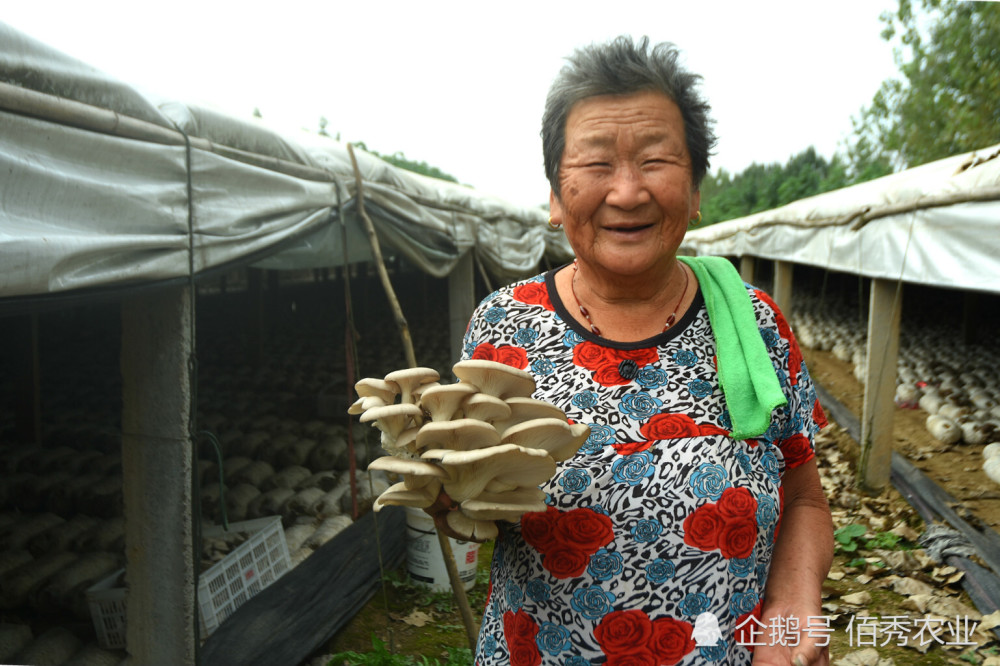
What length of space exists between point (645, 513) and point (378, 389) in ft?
1.89

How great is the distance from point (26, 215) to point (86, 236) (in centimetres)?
19

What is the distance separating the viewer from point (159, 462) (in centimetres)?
291

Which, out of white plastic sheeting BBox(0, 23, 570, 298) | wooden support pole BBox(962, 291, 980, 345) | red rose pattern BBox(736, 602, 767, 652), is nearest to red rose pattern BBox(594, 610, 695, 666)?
red rose pattern BBox(736, 602, 767, 652)

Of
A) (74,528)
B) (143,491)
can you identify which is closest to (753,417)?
(143,491)

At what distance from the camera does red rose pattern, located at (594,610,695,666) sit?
1.28 metres

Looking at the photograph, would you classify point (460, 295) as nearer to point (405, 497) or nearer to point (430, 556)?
point (430, 556)

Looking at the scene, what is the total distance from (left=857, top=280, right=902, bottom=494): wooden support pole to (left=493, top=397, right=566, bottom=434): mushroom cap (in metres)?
5.53

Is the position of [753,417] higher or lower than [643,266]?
lower

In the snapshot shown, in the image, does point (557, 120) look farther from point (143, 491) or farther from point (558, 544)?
point (143, 491)

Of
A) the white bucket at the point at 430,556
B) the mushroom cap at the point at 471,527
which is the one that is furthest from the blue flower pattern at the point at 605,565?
the white bucket at the point at 430,556

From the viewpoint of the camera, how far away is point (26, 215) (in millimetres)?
1957

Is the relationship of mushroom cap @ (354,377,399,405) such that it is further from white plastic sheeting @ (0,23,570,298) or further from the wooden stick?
white plastic sheeting @ (0,23,570,298)

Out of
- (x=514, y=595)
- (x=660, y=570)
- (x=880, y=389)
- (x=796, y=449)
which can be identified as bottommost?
(x=880, y=389)

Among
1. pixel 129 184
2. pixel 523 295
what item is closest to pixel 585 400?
pixel 523 295
